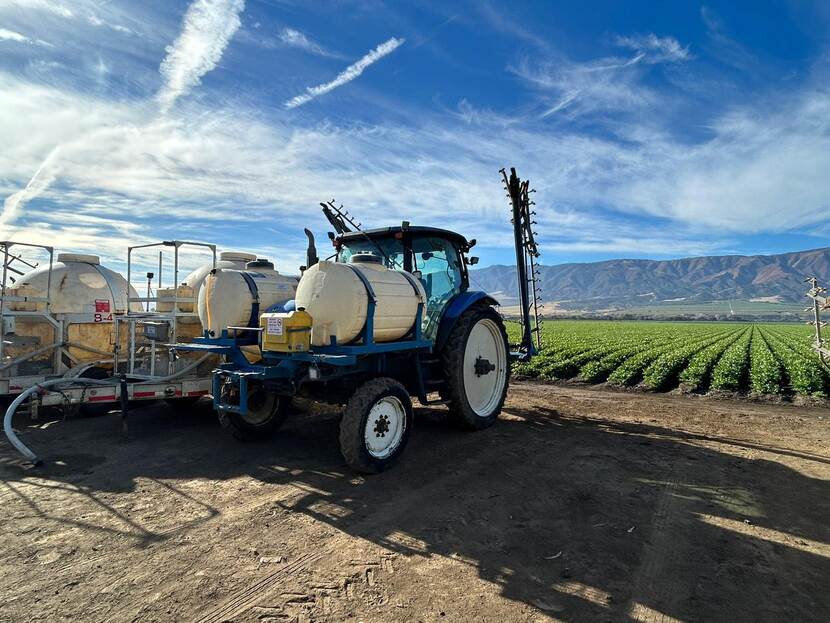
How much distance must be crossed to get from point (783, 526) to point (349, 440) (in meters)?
4.03

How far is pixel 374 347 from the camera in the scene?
17.8 ft

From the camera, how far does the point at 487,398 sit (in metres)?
8.16

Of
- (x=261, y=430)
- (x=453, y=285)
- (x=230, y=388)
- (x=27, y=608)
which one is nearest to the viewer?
(x=27, y=608)

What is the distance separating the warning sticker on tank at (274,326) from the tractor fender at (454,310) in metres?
2.50

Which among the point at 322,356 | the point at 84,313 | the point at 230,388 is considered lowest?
the point at 230,388

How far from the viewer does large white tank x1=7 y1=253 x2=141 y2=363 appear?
27.3ft

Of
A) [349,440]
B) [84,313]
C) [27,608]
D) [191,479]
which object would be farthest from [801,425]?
[84,313]

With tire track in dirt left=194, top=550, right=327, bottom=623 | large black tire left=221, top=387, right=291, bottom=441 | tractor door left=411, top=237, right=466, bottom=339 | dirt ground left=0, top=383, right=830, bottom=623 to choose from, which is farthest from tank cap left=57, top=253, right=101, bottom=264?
tire track in dirt left=194, top=550, right=327, bottom=623

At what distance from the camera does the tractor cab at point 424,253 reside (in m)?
7.05

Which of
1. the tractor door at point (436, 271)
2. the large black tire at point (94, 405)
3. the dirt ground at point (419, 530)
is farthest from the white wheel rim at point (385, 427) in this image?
the large black tire at point (94, 405)

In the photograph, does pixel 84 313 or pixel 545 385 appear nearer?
pixel 84 313

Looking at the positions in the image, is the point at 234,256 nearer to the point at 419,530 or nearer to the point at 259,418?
the point at 259,418

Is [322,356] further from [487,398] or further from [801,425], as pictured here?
[801,425]

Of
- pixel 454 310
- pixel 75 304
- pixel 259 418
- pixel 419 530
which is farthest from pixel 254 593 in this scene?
pixel 75 304
